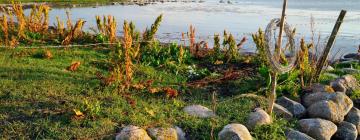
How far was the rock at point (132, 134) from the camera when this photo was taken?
5789mm

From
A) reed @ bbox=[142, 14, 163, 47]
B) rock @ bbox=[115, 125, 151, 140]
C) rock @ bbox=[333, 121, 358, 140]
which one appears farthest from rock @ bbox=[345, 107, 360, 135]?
reed @ bbox=[142, 14, 163, 47]

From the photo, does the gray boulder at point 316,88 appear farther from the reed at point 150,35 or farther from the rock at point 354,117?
the reed at point 150,35

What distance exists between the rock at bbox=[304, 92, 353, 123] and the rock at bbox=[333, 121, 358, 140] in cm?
12

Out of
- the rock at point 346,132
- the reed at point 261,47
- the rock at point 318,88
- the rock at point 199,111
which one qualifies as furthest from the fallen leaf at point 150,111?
the reed at point 261,47

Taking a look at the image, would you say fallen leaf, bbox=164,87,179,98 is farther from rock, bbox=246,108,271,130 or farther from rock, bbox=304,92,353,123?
rock, bbox=304,92,353,123

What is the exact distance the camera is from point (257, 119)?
6875 mm

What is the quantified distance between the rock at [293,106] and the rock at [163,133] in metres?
2.46

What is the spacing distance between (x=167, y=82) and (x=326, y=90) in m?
3.00

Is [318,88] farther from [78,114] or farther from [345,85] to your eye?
[78,114]

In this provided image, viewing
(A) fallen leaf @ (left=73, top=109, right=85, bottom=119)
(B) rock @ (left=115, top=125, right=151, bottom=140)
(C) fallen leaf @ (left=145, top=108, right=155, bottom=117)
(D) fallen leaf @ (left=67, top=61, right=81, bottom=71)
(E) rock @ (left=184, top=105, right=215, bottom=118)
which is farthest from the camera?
(D) fallen leaf @ (left=67, top=61, right=81, bottom=71)

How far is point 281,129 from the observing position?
6836mm

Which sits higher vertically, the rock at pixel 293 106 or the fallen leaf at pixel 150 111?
the fallen leaf at pixel 150 111

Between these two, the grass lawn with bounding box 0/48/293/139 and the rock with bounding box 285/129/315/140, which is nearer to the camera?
the grass lawn with bounding box 0/48/293/139

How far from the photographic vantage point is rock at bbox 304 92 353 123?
7.68 m
